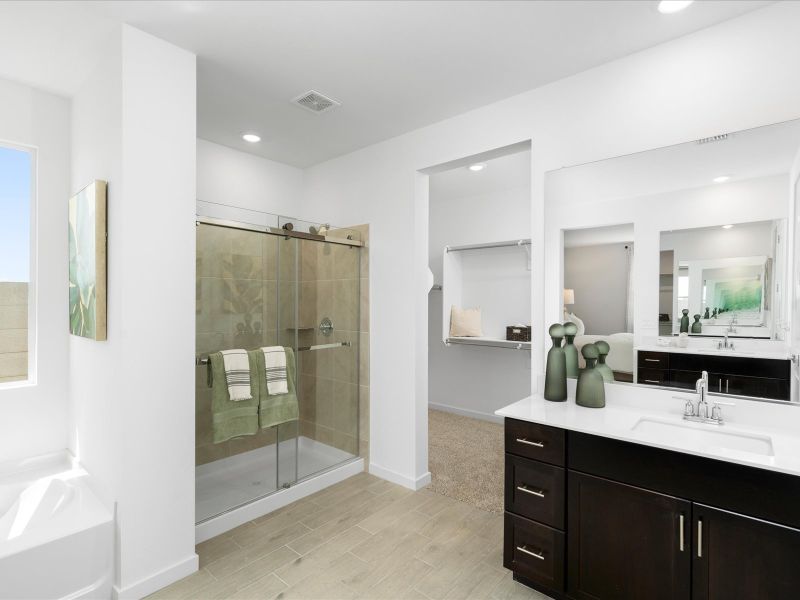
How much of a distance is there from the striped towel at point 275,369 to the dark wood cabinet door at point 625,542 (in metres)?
1.84

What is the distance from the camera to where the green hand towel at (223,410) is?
2559 millimetres

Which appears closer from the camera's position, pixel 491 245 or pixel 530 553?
pixel 530 553

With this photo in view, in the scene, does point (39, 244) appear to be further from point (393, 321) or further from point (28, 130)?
point (393, 321)

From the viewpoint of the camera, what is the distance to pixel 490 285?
15.4 feet

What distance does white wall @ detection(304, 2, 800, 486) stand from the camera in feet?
5.99

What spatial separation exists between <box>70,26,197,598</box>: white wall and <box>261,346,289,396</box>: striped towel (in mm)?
647

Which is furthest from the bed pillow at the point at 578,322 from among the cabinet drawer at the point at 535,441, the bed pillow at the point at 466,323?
the bed pillow at the point at 466,323

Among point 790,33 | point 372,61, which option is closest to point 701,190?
point 790,33

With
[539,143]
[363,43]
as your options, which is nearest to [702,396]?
[539,143]

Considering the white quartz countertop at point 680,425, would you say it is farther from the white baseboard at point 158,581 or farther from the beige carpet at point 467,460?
the white baseboard at point 158,581

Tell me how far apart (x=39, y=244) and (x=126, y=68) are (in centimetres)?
138

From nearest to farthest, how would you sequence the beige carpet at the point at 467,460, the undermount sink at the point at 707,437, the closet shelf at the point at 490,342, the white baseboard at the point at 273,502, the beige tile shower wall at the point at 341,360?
the undermount sink at the point at 707,437 < the white baseboard at the point at 273,502 < the beige carpet at the point at 467,460 < the beige tile shower wall at the point at 341,360 < the closet shelf at the point at 490,342

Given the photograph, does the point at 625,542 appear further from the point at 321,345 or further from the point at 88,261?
the point at 88,261

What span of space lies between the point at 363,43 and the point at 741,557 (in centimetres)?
263
